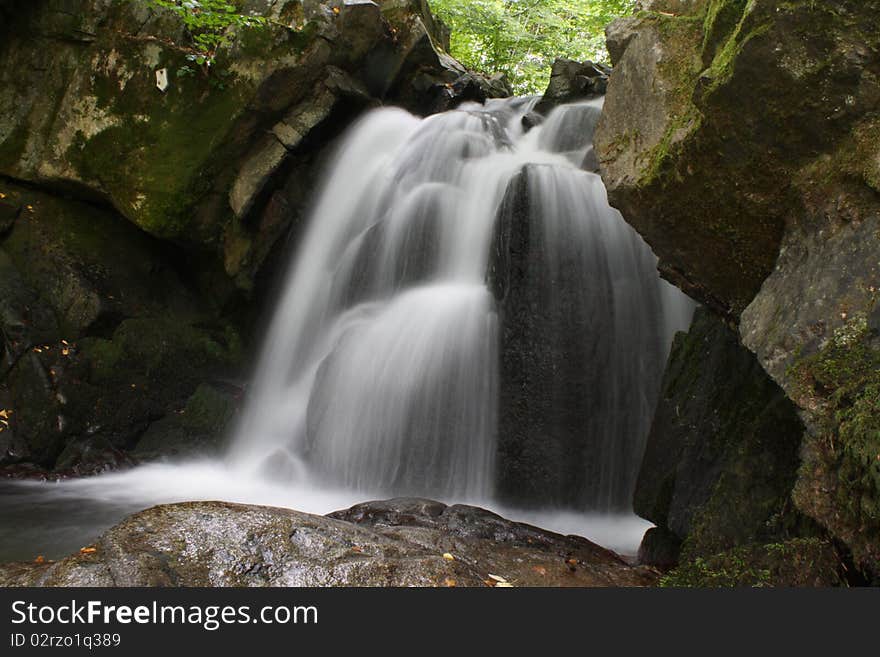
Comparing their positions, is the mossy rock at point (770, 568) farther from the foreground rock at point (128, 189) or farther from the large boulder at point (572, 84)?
the large boulder at point (572, 84)

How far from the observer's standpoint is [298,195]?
342 inches

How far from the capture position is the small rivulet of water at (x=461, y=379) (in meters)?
5.56


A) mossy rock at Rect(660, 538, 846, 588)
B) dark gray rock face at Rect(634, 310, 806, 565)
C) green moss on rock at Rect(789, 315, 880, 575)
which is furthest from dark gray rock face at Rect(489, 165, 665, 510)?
green moss on rock at Rect(789, 315, 880, 575)

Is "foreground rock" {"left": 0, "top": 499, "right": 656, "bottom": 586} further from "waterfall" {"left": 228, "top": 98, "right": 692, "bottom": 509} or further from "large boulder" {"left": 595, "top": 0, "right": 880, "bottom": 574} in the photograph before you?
"waterfall" {"left": 228, "top": 98, "right": 692, "bottom": 509}

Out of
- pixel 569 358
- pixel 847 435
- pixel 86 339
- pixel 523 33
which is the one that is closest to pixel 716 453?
pixel 847 435

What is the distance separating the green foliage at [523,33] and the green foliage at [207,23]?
775 centimetres

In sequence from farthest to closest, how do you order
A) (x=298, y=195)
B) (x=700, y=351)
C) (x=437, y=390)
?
(x=298, y=195), (x=437, y=390), (x=700, y=351)

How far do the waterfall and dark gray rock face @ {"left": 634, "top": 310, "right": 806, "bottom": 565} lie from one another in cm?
116

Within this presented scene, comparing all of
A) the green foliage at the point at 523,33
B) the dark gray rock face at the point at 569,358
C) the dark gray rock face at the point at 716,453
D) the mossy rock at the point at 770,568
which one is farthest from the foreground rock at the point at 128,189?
the green foliage at the point at 523,33

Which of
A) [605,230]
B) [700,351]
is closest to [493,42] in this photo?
[605,230]

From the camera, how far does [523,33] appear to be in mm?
15180

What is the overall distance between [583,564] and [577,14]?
54.5ft

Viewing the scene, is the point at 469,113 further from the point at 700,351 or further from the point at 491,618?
the point at 491,618

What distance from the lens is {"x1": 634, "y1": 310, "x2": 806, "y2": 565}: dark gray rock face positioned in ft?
10.3
